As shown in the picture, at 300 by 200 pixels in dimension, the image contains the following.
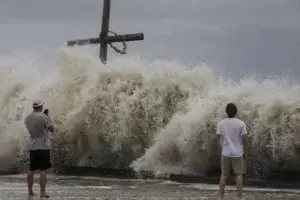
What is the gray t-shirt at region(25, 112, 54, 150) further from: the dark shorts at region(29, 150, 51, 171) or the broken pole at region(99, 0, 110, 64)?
the broken pole at region(99, 0, 110, 64)

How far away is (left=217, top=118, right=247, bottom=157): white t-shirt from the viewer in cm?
1126

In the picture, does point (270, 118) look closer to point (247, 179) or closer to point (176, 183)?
point (247, 179)

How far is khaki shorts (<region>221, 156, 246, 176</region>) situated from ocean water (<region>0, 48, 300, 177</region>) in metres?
4.52

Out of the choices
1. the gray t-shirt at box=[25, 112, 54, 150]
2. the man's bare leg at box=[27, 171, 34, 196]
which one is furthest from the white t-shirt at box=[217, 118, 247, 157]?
the man's bare leg at box=[27, 171, 34, 196]

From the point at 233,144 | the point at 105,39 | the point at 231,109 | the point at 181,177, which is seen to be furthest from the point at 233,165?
the point at 105,39

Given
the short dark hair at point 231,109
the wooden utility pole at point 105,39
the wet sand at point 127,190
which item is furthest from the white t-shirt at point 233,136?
the wooden utility pole at point 105,39

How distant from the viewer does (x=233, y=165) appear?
446 inches

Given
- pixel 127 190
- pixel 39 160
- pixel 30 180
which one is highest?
pixel 39 160

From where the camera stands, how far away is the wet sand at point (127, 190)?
498 inches

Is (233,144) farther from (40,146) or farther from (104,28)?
(104,28)

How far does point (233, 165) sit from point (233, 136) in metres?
0.47

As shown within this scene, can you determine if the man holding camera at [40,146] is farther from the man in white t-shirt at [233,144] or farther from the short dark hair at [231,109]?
the short dark hair at [231,109]

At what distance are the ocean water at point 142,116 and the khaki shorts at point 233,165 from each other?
14.8 feet

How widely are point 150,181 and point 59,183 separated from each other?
2057mm
